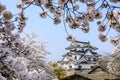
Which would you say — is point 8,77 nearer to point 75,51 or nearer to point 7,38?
point 7,38

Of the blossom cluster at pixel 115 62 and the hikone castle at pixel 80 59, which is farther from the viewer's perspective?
the hikone castle at pixel 80 59

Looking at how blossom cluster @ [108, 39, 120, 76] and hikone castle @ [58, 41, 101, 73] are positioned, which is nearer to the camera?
blossom cluster @ [108, 39, 120, 76]

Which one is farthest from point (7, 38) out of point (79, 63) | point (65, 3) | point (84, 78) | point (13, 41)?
point (79, 63)

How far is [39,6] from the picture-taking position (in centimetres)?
557

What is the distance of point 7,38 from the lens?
24.9 ft

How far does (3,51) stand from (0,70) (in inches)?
13.8

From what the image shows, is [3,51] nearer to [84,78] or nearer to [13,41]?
[13,41]

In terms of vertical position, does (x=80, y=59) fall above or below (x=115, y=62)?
below

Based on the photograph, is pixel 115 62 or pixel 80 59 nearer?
pixel 115 62

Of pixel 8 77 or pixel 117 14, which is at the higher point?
pixel 117 14

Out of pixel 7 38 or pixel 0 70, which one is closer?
pixel 0 70

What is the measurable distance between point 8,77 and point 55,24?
128 centimetres

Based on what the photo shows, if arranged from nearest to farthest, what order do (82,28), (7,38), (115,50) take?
(82,28) → (7,38) → (115,50)

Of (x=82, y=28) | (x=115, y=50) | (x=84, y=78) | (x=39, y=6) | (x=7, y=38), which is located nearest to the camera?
(x=39, y=6)
